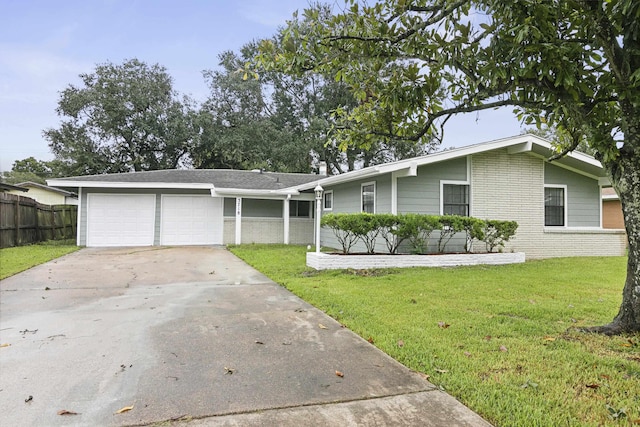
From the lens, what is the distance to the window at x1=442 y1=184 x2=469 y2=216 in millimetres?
11422

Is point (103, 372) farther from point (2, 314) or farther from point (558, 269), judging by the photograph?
point (558, 269)

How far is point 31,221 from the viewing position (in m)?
15.2

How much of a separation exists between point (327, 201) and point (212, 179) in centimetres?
545

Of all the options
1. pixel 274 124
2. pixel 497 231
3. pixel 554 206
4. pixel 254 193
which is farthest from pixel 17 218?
pixel 274 124

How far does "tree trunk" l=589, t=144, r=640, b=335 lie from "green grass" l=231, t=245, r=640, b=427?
204mm

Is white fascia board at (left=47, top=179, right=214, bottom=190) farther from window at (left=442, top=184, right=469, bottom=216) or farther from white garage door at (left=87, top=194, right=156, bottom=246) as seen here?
window at (left=442, top=184, right=469, bottom=216)

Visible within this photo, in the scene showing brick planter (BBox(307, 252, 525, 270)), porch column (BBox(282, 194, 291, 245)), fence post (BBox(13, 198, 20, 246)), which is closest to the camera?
brick planter (BBox(307, 252, 525, 270))

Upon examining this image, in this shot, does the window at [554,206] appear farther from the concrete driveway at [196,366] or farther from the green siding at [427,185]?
the concrete driveway at [196,366]

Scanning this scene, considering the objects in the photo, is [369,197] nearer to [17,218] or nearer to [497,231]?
[497,231]

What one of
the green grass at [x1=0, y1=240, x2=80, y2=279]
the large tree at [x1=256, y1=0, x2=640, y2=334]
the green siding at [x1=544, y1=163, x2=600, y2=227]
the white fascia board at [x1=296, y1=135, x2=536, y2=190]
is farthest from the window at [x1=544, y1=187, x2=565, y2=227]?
the green grass at [x1=0, y1=240, x2=80, y2=279]

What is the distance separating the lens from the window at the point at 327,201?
15.0m

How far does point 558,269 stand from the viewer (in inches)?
374

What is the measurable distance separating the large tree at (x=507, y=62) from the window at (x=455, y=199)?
6.17 meters

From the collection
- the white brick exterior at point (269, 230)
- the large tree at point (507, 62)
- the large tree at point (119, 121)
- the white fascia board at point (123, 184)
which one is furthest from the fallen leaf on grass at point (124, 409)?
the large tree at point (119, 121)
